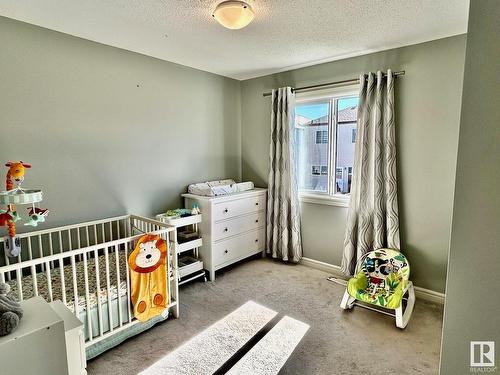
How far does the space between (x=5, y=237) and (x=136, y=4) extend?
72.3 inches

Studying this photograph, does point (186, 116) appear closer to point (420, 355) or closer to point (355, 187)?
point (355, 187)

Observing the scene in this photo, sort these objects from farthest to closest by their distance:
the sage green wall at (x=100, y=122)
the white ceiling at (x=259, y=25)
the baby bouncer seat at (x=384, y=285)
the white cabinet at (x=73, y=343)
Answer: the baby bouncer seat at (x=384, y=285) → the sage green wall at (x=100, y=122) → the white ceiling at (x=259, y=25) → the white cabinet at (x=73, y=343)

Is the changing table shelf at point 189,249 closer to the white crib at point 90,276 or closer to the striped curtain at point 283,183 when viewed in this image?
the white crib at point 90,276

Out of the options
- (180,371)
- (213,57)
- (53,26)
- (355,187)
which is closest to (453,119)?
(355,187)

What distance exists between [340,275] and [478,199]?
8.18 feet

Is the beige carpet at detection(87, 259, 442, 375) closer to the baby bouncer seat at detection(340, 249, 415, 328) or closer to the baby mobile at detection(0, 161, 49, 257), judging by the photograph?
the baby bouncer seat at detection(340, 249, 415, 328)

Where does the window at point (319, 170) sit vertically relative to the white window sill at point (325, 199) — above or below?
above

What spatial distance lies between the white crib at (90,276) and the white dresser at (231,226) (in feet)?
2.08

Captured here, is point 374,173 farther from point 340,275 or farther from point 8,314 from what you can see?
→ point 8,314

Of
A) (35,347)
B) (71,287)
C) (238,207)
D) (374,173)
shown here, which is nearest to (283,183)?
(238,207)

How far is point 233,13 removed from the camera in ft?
5.96

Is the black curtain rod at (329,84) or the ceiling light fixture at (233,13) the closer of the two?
the ceiling light fixture at (233,13)

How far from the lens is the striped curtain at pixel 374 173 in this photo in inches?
104

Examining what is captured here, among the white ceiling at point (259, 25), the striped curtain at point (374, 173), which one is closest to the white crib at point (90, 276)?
the white ceiling at point (259, 25)
